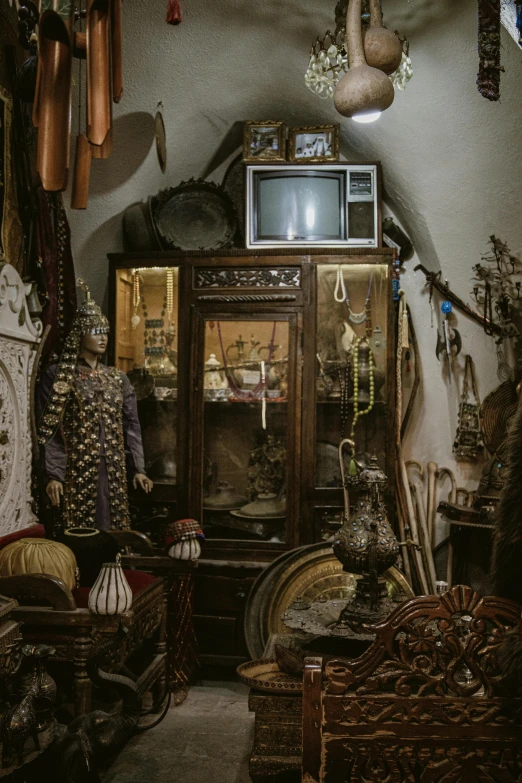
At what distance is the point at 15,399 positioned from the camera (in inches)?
127

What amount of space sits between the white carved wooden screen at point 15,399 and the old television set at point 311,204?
59.4 inches

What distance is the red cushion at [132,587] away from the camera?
9.43 feet

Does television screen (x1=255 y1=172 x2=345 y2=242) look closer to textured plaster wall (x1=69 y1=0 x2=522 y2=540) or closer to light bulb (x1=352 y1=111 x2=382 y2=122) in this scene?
textured plaster wall (x1=69 y1=0 x2=522 y2=540)

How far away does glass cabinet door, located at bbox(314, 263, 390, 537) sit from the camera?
4172mm

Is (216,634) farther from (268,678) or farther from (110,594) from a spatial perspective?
(268,678)

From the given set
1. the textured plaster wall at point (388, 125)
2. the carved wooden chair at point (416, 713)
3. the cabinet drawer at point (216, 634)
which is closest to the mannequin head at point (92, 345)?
the textured plaster wall at point (388, 125)

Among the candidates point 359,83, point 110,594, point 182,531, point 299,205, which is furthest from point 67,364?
point 359,83

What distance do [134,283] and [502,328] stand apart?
2.19m

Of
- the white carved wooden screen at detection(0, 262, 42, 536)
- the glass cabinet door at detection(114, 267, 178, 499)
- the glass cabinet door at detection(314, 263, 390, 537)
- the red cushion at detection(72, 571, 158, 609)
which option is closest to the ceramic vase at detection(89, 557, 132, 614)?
the red cushion at detection(72, 571, 158, 609)

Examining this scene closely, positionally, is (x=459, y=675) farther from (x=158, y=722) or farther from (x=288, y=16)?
(x=288, y=16)

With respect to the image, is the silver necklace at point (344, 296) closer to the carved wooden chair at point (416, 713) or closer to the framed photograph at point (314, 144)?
the framed photograph at point (314, 144)

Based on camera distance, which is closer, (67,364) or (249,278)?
(67,364)

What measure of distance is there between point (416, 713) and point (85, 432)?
2.48 m

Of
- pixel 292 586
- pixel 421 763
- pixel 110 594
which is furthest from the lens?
pixel 292 586
